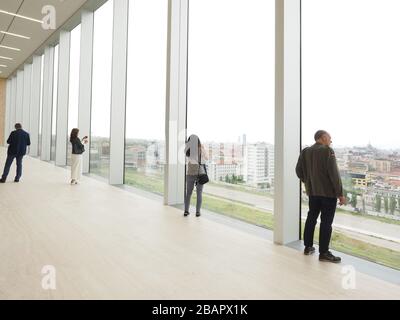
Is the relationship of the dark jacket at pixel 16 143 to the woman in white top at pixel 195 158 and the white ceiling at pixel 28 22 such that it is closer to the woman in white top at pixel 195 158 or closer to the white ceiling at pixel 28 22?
the white ceiling at pixel 28 22

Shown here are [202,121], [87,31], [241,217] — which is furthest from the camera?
[87,31]

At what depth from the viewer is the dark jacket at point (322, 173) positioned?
127 inches

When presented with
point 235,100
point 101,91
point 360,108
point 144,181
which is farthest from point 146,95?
point 360,108

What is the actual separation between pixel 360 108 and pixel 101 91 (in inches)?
322

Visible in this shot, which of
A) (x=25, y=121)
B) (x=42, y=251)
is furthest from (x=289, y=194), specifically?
(x=25, y=121)

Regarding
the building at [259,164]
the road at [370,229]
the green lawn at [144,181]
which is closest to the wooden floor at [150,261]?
the road at [370,229]

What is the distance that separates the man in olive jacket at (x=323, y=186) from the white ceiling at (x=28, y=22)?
9.44m

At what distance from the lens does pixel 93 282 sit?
2.65 meters

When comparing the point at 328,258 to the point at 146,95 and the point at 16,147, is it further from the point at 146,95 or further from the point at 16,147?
the point at 16,147

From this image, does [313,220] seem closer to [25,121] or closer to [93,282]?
[93,282]

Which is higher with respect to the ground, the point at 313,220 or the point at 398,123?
the point at 398,123

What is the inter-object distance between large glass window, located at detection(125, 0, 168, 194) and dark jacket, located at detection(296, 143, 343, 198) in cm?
361
